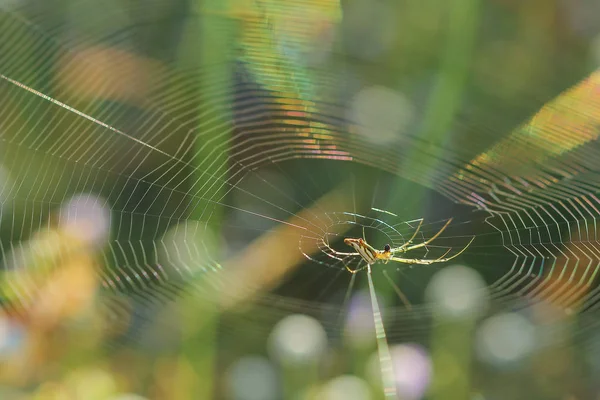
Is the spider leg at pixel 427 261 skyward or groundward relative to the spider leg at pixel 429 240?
groundward

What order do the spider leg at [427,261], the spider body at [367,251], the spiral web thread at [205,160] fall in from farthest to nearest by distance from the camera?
the spider body at [367,251], the spider leg at [427,261], the spiral web thread at [205,160]

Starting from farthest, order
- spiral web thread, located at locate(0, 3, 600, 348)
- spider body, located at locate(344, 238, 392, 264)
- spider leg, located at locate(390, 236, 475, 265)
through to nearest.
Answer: spider body, located at locate(344, 238, 392, 264) → spider leg, located at locate(390, 236, 475, 265) → spiral web thread, located at locate(0, 3, 600, 348)

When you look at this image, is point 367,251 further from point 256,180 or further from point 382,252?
point 256,180

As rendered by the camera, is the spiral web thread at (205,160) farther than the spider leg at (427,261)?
No

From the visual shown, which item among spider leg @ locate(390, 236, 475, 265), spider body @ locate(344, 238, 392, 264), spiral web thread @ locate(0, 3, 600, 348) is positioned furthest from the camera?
spider body @ locate(344, 238, 392, 264)

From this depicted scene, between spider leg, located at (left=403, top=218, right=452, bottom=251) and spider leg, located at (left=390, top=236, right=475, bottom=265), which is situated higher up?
spider leg, located at (left=403, top=218, right=452, bottom=251)

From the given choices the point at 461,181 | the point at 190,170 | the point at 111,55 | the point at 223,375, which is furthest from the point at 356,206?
the point at 111,55

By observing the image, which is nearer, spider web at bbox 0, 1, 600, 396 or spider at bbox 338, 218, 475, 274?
spider web at bbox 0, 1, 600, 396

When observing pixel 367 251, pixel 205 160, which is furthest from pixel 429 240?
pixel 205 160
